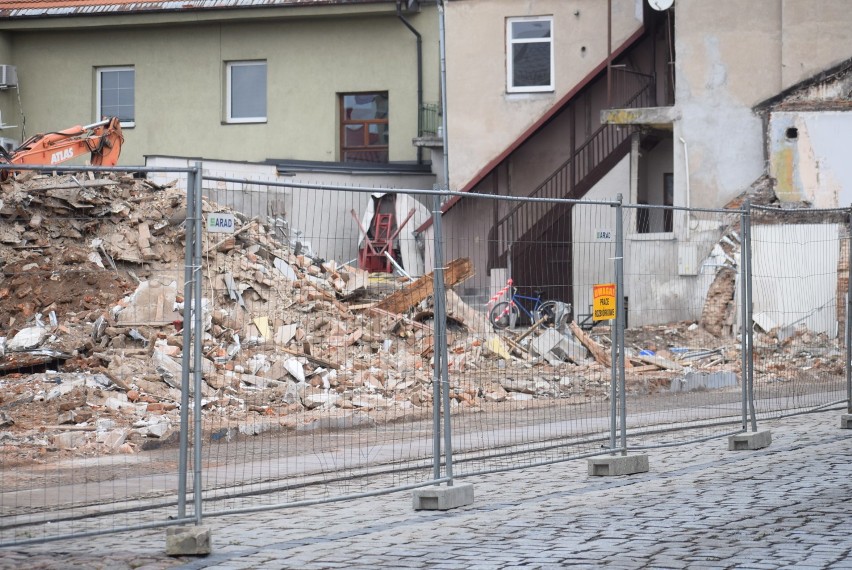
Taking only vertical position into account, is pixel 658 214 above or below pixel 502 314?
above

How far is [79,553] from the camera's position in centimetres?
804

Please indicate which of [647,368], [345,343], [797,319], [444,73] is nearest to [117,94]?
[444,73]

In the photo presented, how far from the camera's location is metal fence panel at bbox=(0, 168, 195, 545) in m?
10.5

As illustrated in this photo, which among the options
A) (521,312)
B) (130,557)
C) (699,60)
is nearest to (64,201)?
(521,312)

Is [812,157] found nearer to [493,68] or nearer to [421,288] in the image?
[493,68]

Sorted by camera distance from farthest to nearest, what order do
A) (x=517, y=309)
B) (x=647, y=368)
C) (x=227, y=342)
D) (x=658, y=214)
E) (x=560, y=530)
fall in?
(x=658, y=214), (x=647, y=368), (x=227, y=342), (x=517, y=309), (x=560, y=530)

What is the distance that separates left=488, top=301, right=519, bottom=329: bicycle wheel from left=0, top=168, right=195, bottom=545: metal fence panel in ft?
10.8

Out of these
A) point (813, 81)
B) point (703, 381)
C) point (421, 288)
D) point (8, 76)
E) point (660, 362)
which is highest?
point (8, 76)

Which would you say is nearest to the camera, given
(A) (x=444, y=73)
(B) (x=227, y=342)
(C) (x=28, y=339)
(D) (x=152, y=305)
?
(B) (x=227, y=342)

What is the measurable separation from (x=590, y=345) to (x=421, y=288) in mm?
5380

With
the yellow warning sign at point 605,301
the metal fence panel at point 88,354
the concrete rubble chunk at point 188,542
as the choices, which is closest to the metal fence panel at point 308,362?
the metal fence panel at point 88,354

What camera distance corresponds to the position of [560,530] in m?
8.73

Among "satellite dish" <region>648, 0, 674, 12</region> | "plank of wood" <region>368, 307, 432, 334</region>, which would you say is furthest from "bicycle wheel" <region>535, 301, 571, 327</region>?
"satellite dish" <region>648, 0, 674, 12</region>

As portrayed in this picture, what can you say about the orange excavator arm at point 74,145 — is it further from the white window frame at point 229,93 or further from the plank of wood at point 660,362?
the plank of wood at point 660,362
